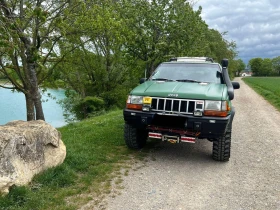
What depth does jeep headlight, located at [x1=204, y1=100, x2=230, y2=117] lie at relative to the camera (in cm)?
508

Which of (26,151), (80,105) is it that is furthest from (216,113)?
(80,105)

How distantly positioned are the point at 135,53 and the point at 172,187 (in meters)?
11.8

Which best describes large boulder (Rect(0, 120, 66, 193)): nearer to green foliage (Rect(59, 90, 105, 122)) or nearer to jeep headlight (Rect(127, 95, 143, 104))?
jeep headlight (Rect(127, 95, 143, 104))

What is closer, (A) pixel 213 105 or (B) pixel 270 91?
(A) pixel 213 105

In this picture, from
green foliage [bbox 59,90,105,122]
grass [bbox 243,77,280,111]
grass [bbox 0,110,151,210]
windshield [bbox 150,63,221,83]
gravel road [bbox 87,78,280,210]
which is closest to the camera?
→ grass [bbox 0,110,151,210]

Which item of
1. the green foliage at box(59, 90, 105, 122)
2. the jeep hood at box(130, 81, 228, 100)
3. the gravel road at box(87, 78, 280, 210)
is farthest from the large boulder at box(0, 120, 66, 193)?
the green foliage at box(59, 90, 105, 122)

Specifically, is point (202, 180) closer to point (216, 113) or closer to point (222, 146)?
point (222, 146)

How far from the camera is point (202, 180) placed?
16.1 ft

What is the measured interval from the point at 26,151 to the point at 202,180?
2.99 m

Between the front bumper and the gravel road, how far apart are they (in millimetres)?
786

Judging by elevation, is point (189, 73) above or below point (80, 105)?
above

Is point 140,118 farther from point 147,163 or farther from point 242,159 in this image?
point 242,159

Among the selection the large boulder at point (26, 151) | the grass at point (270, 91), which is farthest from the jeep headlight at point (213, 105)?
the grass at point (270, 91)

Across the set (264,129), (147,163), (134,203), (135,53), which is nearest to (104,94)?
(135,53)
